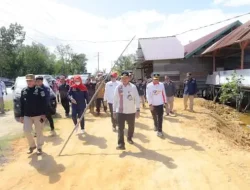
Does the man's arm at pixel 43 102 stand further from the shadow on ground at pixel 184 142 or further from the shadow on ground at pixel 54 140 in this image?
the shadow on ground at pixel 184 142

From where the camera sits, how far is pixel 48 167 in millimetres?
6301


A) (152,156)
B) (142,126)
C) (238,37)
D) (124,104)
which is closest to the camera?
(152,156)

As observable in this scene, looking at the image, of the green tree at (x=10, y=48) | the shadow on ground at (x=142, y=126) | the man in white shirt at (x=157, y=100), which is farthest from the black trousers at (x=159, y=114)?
the green tree at (x=10, y=48)

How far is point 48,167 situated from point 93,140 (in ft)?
7.09

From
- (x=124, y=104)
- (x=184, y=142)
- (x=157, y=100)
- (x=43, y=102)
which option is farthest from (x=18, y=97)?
(x=184, y=142)

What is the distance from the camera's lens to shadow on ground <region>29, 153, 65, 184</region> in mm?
5795

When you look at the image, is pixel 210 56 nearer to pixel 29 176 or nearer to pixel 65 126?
pixel 65 126

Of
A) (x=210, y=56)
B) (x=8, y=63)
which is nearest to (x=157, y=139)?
(x=210, y=56)

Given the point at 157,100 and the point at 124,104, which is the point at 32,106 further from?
the point at 157,100

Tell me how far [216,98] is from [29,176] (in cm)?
1695

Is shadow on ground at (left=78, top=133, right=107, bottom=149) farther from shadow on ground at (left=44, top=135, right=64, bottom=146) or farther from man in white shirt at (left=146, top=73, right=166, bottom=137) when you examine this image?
man in white shirt at (left=146, top=73, right=166, bottom=137)

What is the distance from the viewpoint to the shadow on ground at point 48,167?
19.0 feet

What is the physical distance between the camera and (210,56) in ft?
78.8

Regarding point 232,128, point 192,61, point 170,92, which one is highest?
point 192,61
